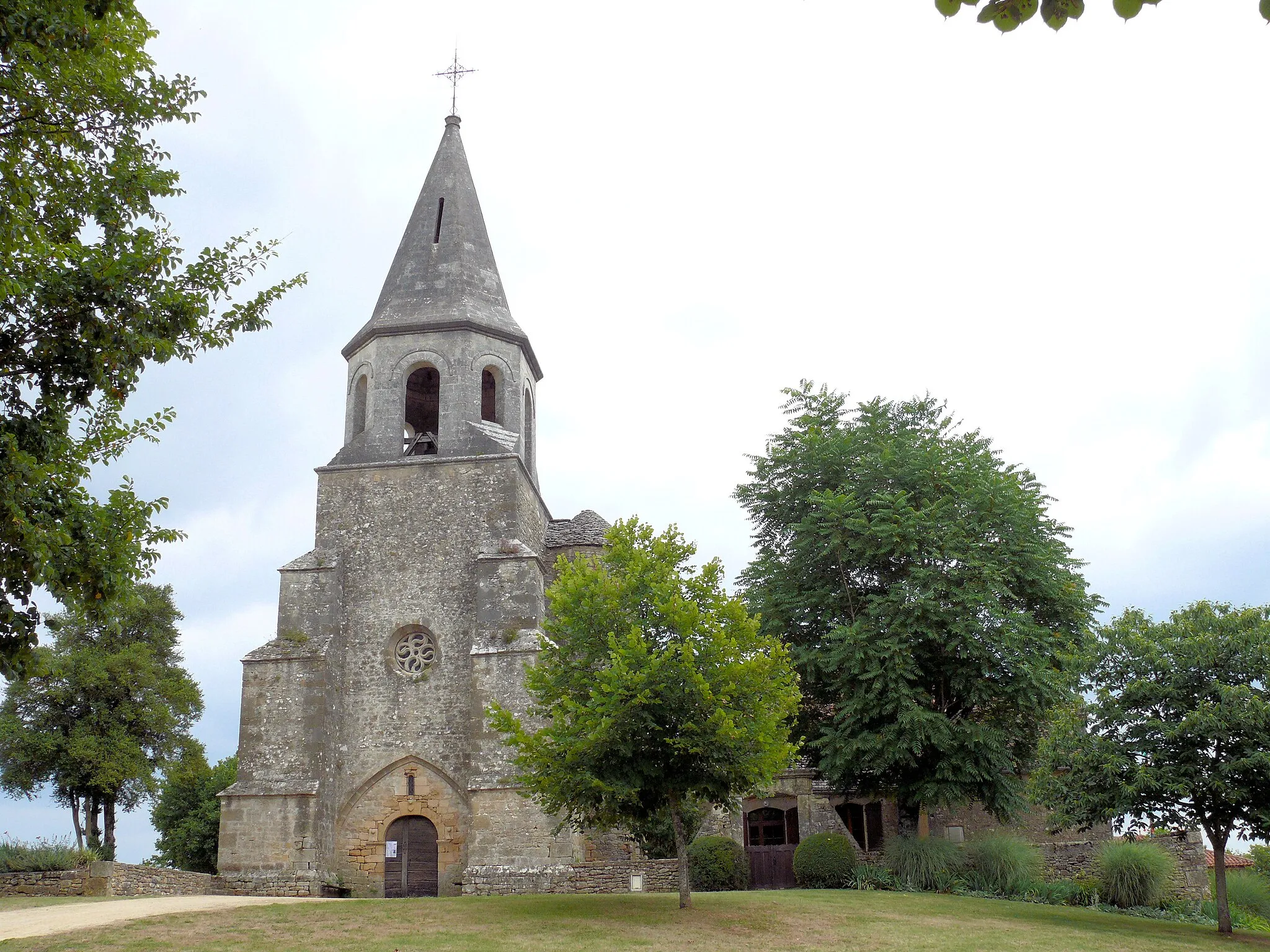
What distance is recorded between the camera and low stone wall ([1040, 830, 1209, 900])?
24281 mm

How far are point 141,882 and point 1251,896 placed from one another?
22.8 meters

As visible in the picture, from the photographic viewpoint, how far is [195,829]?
35844 millimetres

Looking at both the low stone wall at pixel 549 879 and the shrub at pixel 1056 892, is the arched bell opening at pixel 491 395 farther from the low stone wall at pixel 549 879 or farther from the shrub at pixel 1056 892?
the shrub at pixel 1056 892

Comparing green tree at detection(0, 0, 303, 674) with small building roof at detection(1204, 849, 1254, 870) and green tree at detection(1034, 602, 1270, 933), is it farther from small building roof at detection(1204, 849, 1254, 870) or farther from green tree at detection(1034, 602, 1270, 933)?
small building roof at detection(1204, 849, 1254, 870)

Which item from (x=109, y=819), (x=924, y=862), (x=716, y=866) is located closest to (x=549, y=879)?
(x=716, y=866)

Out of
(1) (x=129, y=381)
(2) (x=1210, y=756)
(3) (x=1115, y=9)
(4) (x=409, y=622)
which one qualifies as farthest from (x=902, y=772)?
(3) (x=1115, y=9)

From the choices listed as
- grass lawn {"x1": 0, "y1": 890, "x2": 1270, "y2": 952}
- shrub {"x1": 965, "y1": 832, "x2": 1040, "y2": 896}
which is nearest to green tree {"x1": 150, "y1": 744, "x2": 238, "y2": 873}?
grass lawn {"x1": 0, "y1": 890, "x2": 1270, "y2": 952}

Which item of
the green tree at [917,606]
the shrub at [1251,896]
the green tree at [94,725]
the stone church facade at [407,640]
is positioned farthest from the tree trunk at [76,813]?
the shrub at [1251,896]

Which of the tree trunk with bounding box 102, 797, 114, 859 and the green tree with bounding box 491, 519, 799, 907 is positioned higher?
the green tree with bounding box 491, 519, 799, 907

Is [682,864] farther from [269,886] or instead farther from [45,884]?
[45,884]

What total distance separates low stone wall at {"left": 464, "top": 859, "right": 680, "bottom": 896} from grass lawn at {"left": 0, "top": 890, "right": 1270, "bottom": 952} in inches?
74.3

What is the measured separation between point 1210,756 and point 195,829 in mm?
31501

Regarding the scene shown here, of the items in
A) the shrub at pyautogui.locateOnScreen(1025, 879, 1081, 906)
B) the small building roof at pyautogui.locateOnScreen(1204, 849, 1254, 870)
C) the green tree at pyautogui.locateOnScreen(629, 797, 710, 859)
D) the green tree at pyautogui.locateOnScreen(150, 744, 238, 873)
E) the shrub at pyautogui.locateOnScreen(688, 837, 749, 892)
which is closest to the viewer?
the shrub at pyautogui.locateOnScreen(1025, 879, 1081, 906)

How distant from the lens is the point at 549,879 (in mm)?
21297
